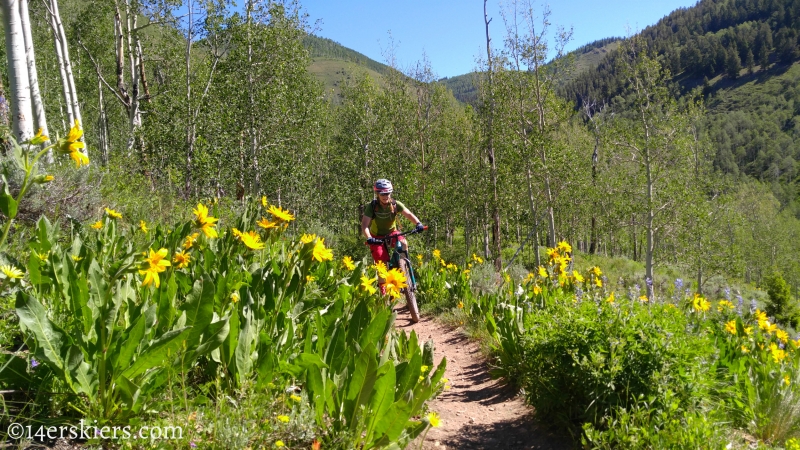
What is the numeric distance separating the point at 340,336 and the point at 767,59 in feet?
520

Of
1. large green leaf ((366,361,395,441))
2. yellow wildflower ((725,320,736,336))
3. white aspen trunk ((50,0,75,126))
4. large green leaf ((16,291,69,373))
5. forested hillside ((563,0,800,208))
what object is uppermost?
forested hillside ((563,0,800,208))

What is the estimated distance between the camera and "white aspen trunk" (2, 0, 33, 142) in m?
5.55

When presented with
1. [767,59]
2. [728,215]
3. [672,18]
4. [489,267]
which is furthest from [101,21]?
[672,18]

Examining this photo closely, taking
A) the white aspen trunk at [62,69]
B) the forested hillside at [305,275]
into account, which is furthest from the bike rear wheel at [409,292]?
the white aspen trunk at [62,69]

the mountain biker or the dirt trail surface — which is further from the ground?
the mountain biker

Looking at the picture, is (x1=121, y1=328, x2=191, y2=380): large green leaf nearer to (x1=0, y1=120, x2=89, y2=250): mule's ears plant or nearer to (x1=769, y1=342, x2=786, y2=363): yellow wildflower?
(x1=0, y1=120, x2=89, y2=250): mule's ears plant

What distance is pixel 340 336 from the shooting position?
2.31 m

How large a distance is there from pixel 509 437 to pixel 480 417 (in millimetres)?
342

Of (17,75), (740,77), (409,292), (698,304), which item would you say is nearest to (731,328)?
(698,304)

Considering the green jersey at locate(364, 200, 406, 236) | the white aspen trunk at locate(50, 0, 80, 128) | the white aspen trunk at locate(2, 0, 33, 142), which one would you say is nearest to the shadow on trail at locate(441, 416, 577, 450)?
the green jersey at locate(364, 200, 406, 236)

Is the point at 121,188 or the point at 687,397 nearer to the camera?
the point at 687,397

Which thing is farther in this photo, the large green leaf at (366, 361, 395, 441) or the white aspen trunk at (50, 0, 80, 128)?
the white aspen trunk at (50, 0, 80, 128)

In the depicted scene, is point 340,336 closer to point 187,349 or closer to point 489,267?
point 187,349

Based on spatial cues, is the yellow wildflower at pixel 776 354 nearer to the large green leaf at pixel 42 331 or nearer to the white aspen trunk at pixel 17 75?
the large green leaf at pixel 42 331
